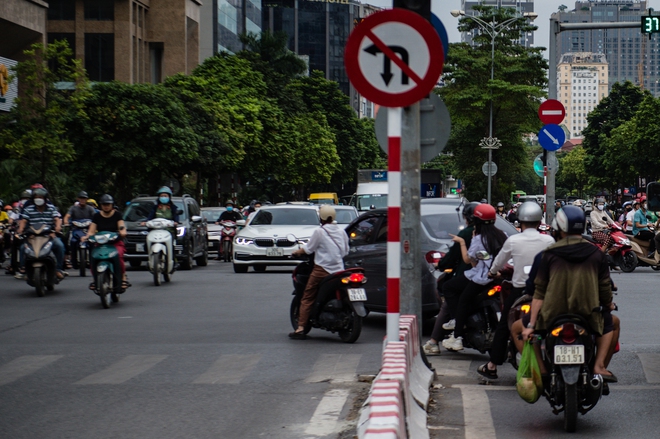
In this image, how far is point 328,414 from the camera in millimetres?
7848

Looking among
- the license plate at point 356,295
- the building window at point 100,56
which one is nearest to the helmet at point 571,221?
the license plate at point 356,295

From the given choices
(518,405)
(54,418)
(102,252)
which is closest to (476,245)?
(518,405)

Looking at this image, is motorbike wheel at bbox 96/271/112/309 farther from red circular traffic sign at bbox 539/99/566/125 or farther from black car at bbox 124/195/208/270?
red circular traffic sign at bbox 539/99/566/125

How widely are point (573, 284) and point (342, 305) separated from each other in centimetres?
519

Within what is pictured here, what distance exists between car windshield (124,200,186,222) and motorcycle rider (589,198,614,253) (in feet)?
32.1

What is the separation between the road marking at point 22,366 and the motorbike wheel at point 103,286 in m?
4.91

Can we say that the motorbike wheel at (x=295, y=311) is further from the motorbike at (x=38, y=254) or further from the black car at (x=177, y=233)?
the black car at (x=177, y=233)

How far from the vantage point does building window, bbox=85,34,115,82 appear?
6675 cm

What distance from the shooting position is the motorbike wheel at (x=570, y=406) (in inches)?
273

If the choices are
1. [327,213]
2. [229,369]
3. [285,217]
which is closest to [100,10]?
[285,217]

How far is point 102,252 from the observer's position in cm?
1622

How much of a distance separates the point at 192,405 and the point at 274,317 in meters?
6.51

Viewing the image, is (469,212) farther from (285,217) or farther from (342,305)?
(285,217)

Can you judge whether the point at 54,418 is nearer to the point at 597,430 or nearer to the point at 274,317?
the point at 597,430
